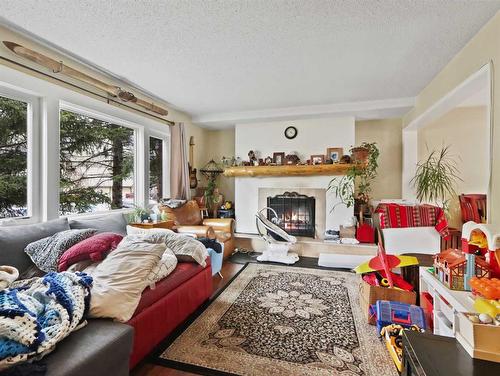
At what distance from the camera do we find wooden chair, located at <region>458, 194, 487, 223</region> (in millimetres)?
3123

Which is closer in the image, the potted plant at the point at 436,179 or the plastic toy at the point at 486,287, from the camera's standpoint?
the plastic toy at the point at 486,287

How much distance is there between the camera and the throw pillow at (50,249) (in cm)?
179

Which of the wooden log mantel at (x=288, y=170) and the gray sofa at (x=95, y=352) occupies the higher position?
the wooden log mantel at (x=288, y=170)

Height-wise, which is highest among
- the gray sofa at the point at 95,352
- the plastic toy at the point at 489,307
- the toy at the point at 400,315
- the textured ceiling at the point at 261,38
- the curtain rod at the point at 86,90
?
the textured ceiling at the point at 261,38

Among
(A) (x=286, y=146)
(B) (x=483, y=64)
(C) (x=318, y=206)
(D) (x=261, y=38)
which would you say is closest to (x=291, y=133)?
(A) (x=286, y=146)

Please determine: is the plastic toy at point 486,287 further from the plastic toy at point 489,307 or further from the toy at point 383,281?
the toy at point 383,281

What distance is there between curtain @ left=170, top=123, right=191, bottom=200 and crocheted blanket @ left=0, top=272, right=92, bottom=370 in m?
2.64

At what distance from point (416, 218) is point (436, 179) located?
0.97 metres

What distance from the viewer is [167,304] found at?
169cm

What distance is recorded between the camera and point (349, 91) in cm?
332

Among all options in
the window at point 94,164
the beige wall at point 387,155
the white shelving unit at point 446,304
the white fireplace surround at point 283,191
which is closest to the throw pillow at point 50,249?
the window at point 94,164

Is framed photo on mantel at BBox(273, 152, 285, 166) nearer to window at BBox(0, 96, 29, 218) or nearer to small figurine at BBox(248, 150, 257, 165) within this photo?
small figurine at BBox(248, 150, 257, 165)

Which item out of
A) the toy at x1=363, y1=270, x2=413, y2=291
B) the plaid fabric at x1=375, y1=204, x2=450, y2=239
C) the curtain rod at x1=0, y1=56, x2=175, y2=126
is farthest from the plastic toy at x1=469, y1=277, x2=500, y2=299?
the curtain rod at x1=0, y1=56, x2=175, y2=126

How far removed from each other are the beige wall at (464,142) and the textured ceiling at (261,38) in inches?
50.3
